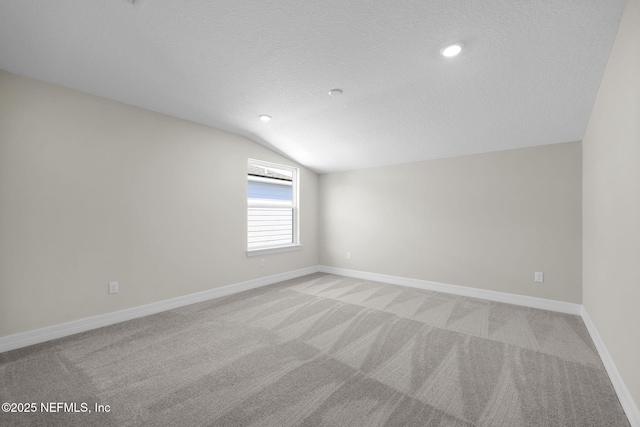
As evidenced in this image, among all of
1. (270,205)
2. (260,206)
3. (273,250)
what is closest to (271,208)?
(270,205)

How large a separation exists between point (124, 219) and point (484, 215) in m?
4.56

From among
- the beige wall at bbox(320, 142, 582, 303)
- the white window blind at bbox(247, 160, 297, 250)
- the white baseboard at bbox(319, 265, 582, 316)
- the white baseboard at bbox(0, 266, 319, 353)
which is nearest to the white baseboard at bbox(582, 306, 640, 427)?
the white baseboard at bbox(319, 265, 582, 316)

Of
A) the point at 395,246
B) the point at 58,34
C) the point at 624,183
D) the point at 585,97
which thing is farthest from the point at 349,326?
the point at 58,34

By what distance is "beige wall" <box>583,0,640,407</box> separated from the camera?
1432 millimetres

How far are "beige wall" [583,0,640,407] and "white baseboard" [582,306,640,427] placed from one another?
0.05m

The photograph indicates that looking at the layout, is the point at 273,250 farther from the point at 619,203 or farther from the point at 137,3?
the point at 619,203

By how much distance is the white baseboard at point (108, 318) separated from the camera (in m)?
2.29

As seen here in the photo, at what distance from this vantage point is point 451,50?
200 centimetres

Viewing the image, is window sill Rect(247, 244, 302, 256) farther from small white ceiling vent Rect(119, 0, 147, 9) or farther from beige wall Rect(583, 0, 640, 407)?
beige wall Rect(583, 0, 640, 407)

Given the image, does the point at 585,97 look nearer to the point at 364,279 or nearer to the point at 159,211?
the point at 364,279

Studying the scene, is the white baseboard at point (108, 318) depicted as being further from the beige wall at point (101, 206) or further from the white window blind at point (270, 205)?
the white window blind at point (270, 205)

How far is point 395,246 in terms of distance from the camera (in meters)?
4.47

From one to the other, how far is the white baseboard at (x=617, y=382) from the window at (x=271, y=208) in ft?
12.8

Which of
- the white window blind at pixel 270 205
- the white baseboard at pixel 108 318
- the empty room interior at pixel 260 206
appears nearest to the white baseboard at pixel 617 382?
the empty room interior at pixel 260 206
